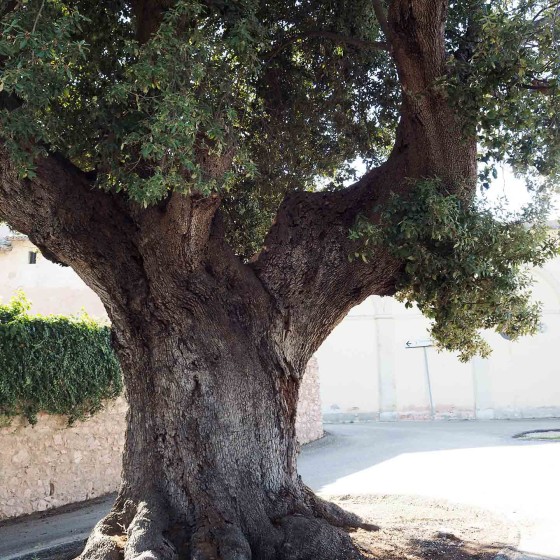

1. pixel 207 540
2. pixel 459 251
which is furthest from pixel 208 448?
pixel 459 251

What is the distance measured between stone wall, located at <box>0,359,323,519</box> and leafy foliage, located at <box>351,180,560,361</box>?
258 inches

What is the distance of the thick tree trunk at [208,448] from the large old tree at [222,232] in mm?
18

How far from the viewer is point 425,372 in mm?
25609

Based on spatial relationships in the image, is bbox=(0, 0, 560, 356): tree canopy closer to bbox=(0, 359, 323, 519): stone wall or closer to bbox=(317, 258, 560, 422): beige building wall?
bbox=(0, 359, 323, 519): stone wall

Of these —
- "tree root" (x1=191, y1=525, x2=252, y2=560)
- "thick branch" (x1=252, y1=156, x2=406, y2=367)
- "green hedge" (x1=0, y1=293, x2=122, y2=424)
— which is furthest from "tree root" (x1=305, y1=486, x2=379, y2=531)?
"green hedge" (x1=0, y1=293, x2=122, y2=424)

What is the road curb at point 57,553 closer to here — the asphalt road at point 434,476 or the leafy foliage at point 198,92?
the asphalt road at point 434,476

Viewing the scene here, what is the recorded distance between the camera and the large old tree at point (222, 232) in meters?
5.21

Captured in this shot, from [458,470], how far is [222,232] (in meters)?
7.81

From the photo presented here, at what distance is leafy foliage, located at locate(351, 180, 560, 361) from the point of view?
562 centimetres

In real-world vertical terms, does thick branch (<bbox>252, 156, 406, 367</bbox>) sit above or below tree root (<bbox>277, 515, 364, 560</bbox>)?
above

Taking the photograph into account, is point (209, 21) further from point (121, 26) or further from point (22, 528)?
point (22, 528)

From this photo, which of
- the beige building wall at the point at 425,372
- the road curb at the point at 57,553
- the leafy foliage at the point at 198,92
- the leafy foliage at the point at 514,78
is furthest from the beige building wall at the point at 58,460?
the beige building wall at the point at 425,372

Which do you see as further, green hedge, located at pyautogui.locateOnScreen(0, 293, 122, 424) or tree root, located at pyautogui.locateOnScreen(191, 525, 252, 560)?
green hedge, located at pyautogui.locateOnScreen(0, 293, 122, 424)

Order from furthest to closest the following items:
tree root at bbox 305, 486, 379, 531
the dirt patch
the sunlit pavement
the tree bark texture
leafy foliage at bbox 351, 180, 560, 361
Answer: the sunlit pavement → tree root at bbox 305, 486, 379, 531 → the dirt patch → leafy foliage at bbox 351, 180, 560, 361 → the tree bark texture
